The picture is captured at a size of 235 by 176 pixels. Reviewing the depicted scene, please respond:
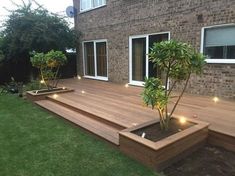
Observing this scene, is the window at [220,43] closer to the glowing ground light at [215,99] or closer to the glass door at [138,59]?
the glowing ground light at [215,99]

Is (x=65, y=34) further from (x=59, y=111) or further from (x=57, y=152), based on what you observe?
(x=57, y=152)

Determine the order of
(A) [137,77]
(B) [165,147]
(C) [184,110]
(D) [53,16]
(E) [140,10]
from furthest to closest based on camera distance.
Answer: (D) [53,16]
(A) [137,77]
(E) [140,10]
(C) [184,110]
(B) [165,147]

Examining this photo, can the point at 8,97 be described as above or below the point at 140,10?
below

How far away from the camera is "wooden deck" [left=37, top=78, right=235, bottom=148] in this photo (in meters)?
4.20

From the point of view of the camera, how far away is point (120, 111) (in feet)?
17.0

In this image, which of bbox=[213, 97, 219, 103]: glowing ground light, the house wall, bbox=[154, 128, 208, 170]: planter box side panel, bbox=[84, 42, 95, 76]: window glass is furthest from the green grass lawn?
bbox=[84, 42, 95, 76]: window glass

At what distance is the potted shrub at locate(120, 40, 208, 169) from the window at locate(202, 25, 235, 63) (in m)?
2.89

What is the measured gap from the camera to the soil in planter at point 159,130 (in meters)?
3.49

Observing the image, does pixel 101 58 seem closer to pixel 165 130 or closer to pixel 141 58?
pixel 141 58

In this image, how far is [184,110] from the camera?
5.05 m

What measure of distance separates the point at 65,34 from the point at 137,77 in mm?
4842

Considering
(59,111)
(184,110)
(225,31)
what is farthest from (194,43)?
(59,111)

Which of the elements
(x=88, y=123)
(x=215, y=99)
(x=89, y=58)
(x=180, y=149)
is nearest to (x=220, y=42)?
(x=215, y=99)

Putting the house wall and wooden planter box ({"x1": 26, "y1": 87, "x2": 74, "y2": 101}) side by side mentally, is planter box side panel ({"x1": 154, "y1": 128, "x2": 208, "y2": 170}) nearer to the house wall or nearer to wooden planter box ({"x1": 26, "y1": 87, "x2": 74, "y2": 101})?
the house wall
